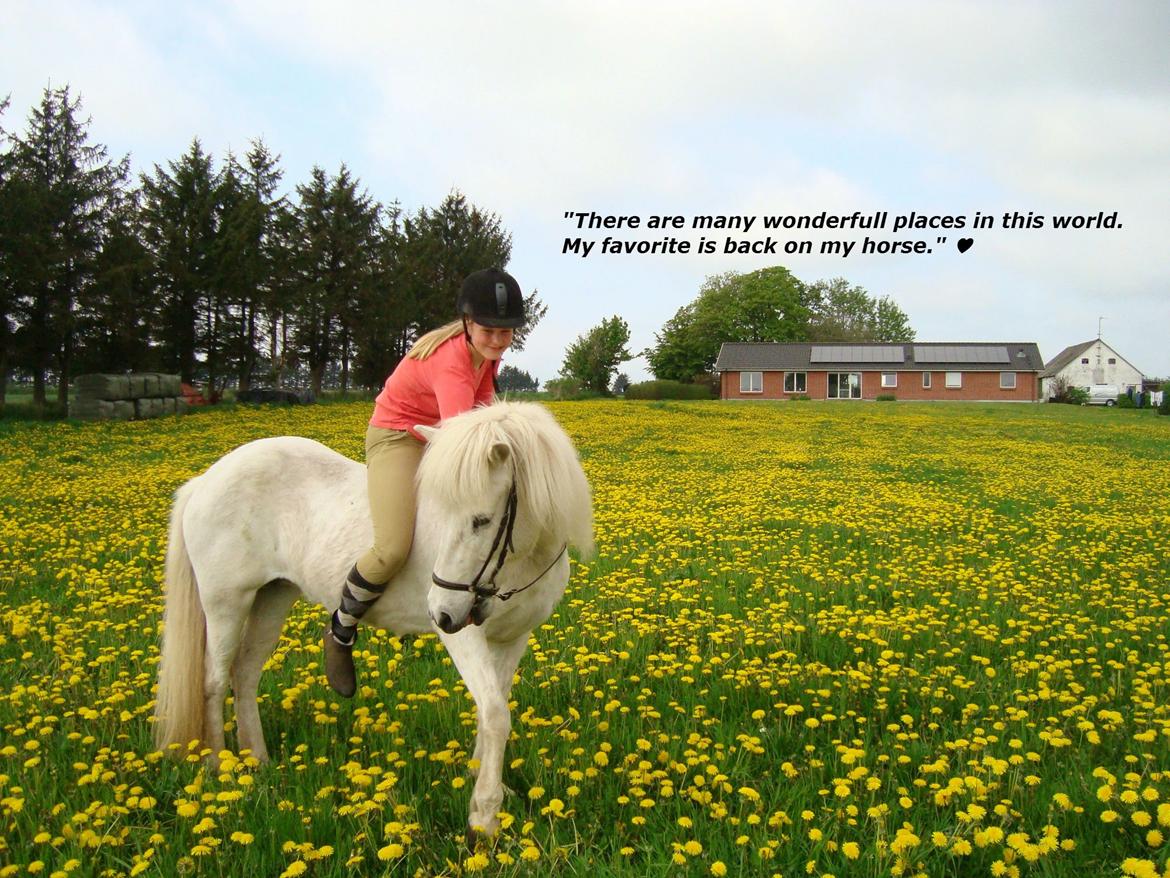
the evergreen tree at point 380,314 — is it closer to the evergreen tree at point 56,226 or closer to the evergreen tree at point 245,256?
the evergreen tree at point 245,256

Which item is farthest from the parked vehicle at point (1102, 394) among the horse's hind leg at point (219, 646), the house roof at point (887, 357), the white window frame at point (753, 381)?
the horse's hind leg at point (219, 646)

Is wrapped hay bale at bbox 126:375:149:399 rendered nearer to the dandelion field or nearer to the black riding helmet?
the dandelion field

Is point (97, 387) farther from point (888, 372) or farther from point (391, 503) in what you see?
point (888, 372)

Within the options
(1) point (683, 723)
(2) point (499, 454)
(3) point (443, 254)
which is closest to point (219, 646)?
(2) point (499, 454)

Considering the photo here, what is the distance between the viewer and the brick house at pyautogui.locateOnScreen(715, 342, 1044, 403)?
227 ft

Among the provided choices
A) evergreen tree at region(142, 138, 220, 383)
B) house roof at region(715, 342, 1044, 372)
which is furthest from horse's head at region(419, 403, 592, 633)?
house roof at region(715, 342, 1044, 372)

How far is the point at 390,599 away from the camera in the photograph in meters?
4.35

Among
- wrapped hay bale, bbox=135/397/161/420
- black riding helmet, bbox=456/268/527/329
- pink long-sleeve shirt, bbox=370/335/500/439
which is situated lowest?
wrapped hay bale, bbox=135/397/161/420

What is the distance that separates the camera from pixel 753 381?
7069 centimetres

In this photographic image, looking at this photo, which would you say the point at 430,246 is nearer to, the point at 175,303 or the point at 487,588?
the point at 175,303

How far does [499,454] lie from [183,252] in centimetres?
3801

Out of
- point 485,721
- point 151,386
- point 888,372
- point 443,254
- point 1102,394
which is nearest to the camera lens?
point 485,721

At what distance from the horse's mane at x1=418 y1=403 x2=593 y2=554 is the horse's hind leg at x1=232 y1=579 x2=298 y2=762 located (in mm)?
1881

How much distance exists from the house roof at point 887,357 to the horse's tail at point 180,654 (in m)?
67.4
